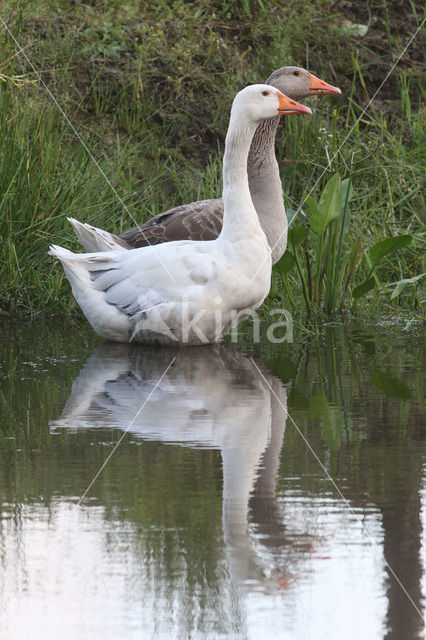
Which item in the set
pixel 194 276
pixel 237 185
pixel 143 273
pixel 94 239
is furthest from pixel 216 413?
pixel 94 239

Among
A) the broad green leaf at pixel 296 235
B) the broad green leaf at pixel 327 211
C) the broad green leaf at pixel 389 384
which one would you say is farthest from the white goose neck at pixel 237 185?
the broad green leaf at pixel 389 384

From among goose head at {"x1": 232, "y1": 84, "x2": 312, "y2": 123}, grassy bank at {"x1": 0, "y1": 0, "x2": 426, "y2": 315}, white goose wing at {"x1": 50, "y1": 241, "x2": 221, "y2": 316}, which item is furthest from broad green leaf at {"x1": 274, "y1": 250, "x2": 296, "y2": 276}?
goose head at {"x1": 232, "y1": 84, "x2": 312, "y2": 123}

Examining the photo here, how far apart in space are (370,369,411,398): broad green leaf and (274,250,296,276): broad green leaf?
165cm

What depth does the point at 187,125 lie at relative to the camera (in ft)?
32.6

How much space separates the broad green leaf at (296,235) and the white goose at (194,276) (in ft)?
2.45

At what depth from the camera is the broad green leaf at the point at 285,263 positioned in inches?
269

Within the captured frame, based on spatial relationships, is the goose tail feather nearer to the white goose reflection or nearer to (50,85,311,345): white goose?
(50,85,311,345): white goose

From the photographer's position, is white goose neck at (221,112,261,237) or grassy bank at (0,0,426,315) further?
grassy bank at (0,0,426,315)

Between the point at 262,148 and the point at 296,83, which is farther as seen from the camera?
the point at 296,83

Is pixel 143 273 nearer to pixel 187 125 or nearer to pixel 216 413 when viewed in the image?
pixel 216 413

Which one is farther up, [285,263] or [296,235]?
[296,235]

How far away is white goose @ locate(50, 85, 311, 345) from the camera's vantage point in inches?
230

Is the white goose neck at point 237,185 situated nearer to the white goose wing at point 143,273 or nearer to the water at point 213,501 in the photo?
the white goose wing at point 143,273

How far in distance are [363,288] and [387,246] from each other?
12.4 inches
